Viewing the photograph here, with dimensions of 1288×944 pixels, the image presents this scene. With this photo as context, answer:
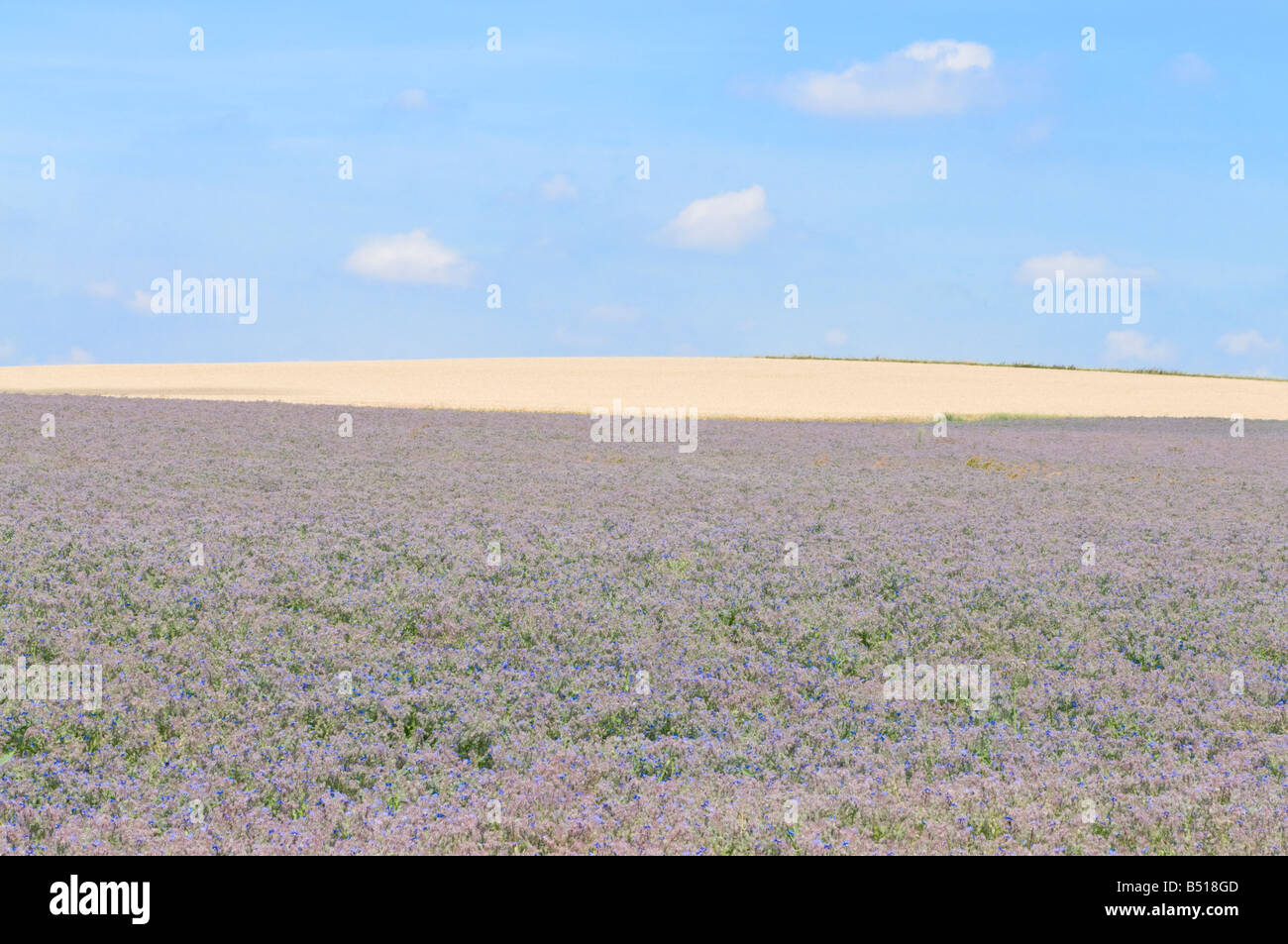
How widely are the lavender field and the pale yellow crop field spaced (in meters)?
24.4

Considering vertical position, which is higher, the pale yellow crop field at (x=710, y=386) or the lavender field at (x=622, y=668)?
the pale yellow crop field at (x=710, y=386)

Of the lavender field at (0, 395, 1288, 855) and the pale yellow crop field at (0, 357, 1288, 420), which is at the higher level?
the pale yellow crop field at (0, 357, 1288, 420)

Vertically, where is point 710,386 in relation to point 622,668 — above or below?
above

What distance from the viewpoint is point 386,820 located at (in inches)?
360

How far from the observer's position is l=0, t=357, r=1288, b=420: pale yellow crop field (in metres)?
50.8

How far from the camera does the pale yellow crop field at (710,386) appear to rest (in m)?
50.8

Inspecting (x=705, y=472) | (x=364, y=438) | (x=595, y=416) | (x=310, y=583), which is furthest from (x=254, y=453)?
(x=595, y=416)

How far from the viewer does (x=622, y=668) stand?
1296 centimetres

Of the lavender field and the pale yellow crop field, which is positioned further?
Result: the pale yellow crop field

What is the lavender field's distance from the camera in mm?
9266

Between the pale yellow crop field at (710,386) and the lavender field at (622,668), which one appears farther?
the pale yellow crop field at (710,386)

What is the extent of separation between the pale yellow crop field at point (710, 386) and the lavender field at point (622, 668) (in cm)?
2436

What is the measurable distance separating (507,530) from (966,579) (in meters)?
7.27

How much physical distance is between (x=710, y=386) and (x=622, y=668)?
173 feet
